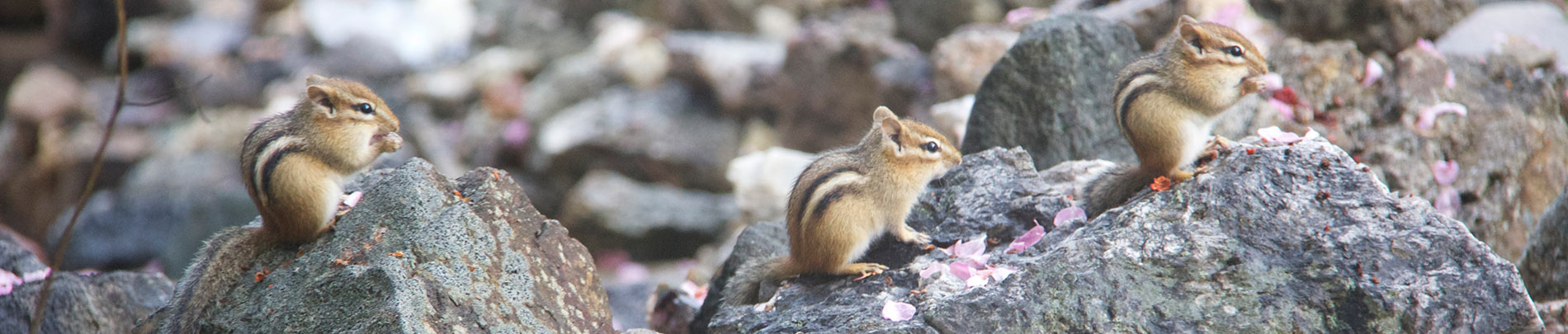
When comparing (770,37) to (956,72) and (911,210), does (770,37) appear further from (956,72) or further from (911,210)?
(911,210)

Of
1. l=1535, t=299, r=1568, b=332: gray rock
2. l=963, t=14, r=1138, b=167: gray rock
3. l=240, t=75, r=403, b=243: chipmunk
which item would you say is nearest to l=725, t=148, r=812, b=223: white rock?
l=963, t=14, r=1138, b=167: gray rock

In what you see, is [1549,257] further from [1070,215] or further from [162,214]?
[162,214]

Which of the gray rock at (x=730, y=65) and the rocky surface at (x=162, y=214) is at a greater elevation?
the gray rock at (x=730, y=65)

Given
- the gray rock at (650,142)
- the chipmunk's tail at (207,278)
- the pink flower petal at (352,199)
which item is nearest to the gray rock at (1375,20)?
the pink flower petal at (352,199)

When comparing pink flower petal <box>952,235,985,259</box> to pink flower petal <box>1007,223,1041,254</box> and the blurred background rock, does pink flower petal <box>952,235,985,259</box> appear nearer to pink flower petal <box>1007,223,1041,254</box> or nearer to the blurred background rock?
pink flower petal <box>1007,223,1041,254</box>

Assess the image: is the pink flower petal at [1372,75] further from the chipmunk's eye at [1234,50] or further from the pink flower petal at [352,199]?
the pink flower petal at [352,199]

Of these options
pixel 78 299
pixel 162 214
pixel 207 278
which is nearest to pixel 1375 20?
pixel 207 278

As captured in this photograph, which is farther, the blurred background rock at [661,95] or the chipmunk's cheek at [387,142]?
the blurred background rock at [661,95]

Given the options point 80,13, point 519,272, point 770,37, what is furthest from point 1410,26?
point 80,13
